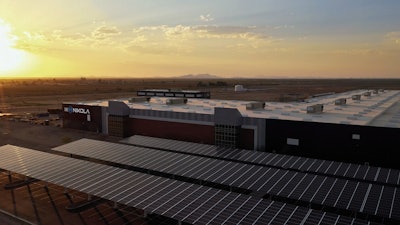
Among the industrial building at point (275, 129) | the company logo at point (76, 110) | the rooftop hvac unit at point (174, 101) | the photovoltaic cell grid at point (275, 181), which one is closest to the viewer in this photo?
the photovoltaic cell grid at point (275, 181)

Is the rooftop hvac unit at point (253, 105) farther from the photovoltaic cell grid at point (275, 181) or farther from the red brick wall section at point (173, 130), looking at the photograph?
the photovoltaic cell grid at point (275, 181)

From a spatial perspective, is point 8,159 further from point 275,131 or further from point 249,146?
point 275,131

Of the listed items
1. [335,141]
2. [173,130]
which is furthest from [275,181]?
[173,130]

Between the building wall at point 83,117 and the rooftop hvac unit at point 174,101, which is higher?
the rooftop hvac unit at point 174,101

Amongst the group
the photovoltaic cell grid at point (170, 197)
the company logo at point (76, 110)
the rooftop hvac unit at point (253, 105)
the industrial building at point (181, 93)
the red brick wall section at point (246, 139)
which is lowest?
the photovoltaic cell grid at point (170, 197)

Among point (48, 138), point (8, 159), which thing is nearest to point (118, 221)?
point (8, 159)

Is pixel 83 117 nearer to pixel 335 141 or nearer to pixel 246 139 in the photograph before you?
pixel 246 139

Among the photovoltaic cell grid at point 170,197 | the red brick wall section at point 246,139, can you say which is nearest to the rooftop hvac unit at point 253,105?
the red brick wall section at point 246,139

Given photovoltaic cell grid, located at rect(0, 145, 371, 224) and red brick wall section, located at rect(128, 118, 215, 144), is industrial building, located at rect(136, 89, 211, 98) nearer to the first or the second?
red brick wall section, located at rect(128, 118, 215, 144)
